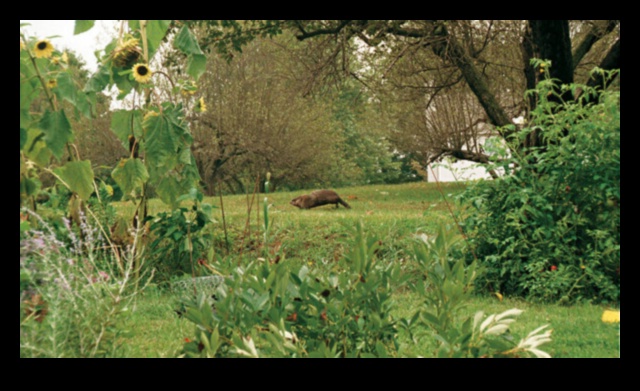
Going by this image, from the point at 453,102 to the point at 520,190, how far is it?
8.58m

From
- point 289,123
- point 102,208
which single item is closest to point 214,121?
point 289,123

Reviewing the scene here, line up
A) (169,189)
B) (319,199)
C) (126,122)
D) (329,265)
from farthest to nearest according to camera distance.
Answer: (319,199)
(169,189)
(126,122)
(329,265)

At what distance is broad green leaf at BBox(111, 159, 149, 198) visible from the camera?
4547 millimetres

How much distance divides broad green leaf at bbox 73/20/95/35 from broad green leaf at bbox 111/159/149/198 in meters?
1.26

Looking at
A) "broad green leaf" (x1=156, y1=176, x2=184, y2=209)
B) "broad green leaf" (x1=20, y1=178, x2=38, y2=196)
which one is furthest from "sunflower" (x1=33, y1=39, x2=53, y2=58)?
"broad green leaf" (x1=156, y1=176, x2=184, y2=209)

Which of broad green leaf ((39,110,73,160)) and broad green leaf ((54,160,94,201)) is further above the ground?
broad green leaf ((39,110,73,160))

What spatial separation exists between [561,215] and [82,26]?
347 centimetres

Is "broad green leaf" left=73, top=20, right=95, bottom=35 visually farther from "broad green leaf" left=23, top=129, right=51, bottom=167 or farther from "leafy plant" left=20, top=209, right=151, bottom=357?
"leafy plant" left=20, top=209, right=151, bottom=357

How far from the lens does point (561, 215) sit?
493 centimetres

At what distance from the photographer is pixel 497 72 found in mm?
11891

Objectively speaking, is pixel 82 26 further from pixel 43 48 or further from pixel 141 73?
pixel 141 73

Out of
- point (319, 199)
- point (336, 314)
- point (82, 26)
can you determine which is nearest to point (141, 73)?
Answer: point (82, 26)
